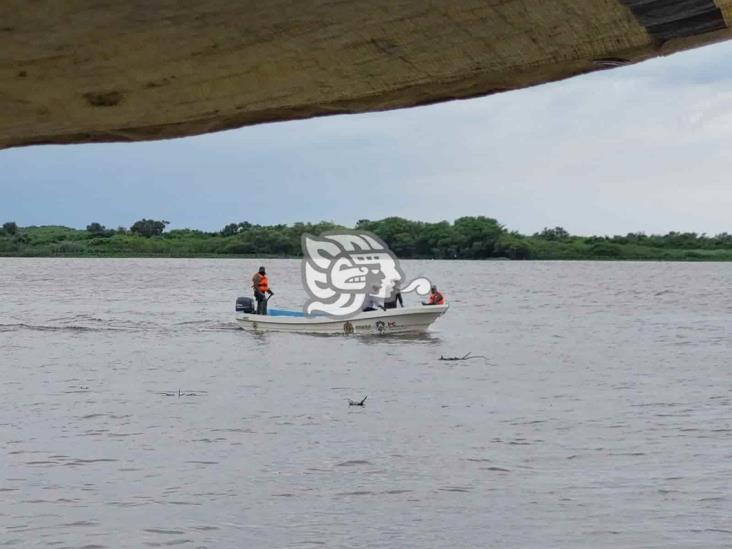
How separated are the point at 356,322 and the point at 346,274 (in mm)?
3614

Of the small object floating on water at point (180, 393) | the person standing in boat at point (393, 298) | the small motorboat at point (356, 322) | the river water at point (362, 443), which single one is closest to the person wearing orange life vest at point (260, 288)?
the small motorboat at point (356, 322)

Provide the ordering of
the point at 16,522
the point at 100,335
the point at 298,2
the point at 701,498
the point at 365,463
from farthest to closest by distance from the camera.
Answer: the point at 100,335, the point at 365,463, the point at 701,498, the point at 16,522, the point at 298,2

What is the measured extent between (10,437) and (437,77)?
17.3 metres

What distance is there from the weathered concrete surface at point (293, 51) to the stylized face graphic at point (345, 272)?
30950 mm

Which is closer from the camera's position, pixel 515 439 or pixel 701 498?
pixel 701 498

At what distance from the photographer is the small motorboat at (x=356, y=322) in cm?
→ 3222

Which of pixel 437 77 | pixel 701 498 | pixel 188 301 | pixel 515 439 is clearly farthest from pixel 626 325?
pixel 437 77

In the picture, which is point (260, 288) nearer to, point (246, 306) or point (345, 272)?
point (246, 306)

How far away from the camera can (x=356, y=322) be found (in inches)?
1293

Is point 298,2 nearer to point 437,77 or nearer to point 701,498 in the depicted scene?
point 437,77

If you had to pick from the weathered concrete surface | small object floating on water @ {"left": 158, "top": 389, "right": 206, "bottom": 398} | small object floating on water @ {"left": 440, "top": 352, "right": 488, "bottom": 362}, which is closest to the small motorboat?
small object floating on water @ {"left": 440, "top": 352, "right": 488, "bottom": 362}

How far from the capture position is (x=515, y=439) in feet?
57.3

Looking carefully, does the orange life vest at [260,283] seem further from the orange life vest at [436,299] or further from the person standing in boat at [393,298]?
the orange life vest at [436,299]

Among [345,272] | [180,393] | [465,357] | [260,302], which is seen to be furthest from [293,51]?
[345,272]
